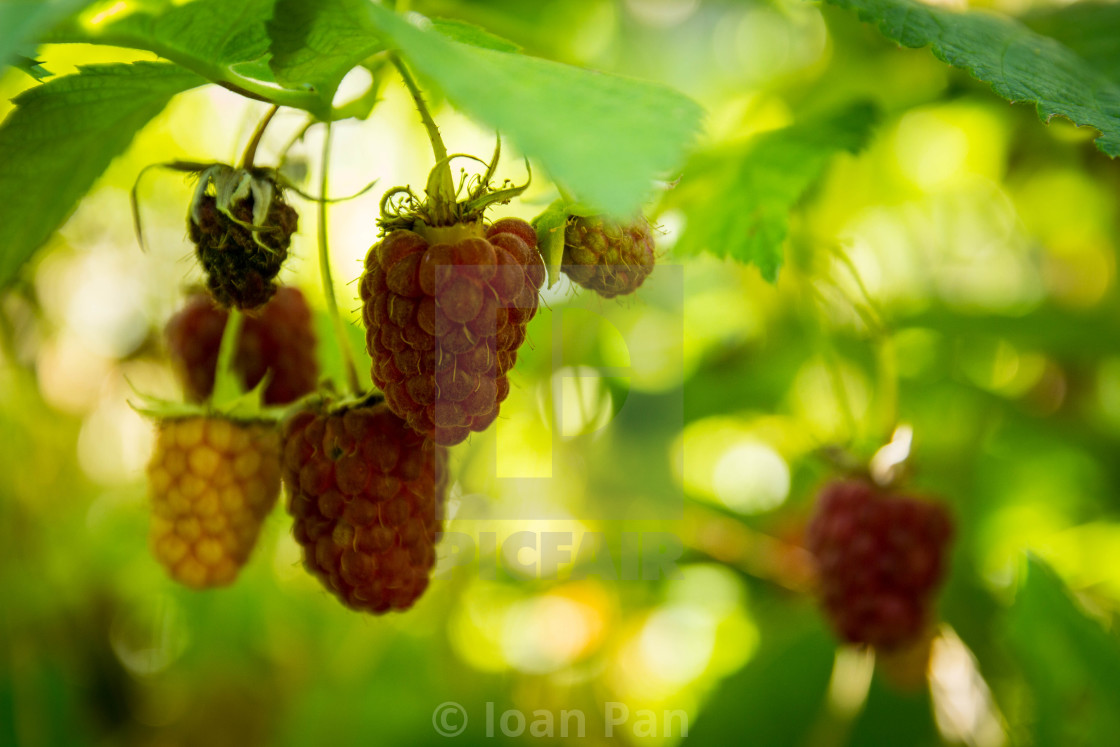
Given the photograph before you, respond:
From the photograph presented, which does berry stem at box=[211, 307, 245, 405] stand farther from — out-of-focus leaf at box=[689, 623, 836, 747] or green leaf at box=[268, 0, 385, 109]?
out-of-focus leaf at box=[689, 623, 836, 747]

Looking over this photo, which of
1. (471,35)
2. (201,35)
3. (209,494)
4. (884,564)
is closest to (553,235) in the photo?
(471,35)

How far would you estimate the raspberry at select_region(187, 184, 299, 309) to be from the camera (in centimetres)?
73

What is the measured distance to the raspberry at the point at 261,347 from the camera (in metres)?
1.00

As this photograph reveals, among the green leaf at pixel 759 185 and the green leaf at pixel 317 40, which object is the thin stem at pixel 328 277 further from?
the green leaf at pixel 759 185

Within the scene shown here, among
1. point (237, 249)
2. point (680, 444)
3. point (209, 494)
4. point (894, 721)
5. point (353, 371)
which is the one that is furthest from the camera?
point (680, 444)

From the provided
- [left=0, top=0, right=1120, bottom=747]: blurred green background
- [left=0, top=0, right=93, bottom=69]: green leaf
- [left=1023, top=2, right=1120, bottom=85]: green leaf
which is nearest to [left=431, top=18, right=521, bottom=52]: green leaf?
[left=0, top=0, right=93, bottom=69]: green leaf

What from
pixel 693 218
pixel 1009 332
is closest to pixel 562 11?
pixel 693 218

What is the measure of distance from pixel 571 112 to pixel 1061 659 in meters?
0.95

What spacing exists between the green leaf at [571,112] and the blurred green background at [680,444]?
0.79 metres

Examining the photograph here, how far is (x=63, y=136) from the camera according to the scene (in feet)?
2.37

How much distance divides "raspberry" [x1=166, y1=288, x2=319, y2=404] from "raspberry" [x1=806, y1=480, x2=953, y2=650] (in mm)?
746

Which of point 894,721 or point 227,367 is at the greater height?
point 227,367

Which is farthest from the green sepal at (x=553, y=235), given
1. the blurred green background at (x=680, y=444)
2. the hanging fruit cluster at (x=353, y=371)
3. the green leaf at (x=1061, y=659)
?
the green leaf at (x=1061, y=659)

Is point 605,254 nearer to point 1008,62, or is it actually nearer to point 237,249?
point 237,249
